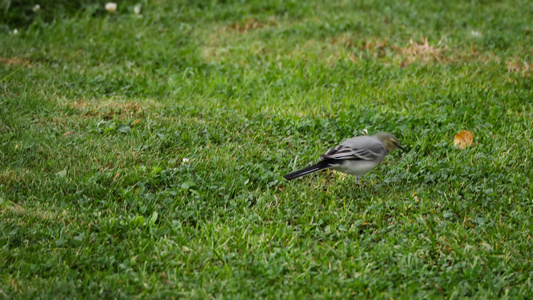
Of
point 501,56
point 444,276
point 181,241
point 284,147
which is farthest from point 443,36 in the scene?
point 181,241

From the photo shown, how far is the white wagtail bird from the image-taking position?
4.64 metres

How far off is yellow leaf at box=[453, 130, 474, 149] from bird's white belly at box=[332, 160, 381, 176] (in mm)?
1357

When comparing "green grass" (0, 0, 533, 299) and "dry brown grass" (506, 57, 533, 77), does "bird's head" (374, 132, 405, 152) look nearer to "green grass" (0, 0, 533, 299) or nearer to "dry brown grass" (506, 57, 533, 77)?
"green grass" (0, 0, 533, 299)

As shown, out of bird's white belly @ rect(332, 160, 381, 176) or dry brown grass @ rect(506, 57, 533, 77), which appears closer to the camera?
bird's white belly @ rect(332, 160, 381, 176)

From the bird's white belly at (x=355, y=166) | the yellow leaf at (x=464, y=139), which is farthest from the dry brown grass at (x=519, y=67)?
the bird's white belly at (x=355, y=166)

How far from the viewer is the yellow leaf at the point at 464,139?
5722mm

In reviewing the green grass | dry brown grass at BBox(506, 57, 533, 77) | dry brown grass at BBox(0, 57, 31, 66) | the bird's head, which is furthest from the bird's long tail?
dry brown grass at BBox(0, 57, 31, 66)

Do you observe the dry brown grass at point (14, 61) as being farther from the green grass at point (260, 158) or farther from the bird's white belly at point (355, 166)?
the bird's white belly at point (355, 166)

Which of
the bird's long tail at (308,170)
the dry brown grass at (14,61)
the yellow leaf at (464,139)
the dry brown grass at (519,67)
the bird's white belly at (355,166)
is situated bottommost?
the yellow leaf at (464,139)

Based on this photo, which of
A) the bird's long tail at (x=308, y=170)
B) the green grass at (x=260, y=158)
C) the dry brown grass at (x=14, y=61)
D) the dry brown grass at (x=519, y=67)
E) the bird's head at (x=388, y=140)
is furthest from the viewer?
the dry brown grass at (x=519, y=67)

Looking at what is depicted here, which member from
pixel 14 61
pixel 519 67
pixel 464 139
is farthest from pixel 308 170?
pixel 14 61

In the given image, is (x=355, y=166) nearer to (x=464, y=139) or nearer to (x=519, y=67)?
(x=464, y=139)

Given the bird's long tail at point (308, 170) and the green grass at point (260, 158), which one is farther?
the bird's long tail at point (308, 170)

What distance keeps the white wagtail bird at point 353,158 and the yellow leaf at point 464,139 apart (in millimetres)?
1130
